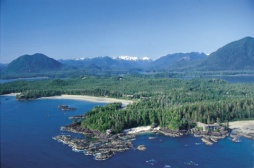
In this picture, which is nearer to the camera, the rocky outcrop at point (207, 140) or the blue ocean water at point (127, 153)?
the blue ocean water at point (127, 153)

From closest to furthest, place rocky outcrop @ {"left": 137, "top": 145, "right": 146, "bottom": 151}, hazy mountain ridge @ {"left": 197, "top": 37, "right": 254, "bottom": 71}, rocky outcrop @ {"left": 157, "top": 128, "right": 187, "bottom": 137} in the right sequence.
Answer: rocky outcrop @ {"left": 137, "top": 145, "right": 146, "bottom": 151} → rocky outcrop @ {"left": 157, "top": 128, "right": 187, "bottom": 137} → hazy mountain ridge @ {"left": 197, "top": 37, "right": 254, "bottom": 71}

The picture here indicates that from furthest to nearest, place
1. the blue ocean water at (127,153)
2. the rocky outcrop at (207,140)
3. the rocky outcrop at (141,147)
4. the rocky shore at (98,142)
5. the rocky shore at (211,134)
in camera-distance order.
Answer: the rocky shore at (211,134) → the rocky outcrop at (207,140) → the rocky outcrop at (141,147) → the rocky shore at (98,142) → the blue ocean water at (127,153)

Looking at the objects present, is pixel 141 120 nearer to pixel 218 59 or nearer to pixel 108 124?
pixel 108 124

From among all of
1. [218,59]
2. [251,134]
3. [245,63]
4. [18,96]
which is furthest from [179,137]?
[218,59]

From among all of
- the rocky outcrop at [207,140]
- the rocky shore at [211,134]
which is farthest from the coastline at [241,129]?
the rocky outcrop at [207,140]

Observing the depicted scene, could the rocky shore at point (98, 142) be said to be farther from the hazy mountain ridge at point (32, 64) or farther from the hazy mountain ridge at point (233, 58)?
the hazy mountain ridge at point (233, 58)

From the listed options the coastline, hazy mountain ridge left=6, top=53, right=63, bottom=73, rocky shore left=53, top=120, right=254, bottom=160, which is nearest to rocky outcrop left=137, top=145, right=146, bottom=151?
rocky shore left=53, top=120, right=254, bottom=160

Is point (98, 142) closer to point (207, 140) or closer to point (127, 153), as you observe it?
point (127, 153)

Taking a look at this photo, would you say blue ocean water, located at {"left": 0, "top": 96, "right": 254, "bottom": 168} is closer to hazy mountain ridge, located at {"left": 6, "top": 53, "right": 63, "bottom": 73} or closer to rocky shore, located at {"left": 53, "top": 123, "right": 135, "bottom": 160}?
rocky shore, located at {"left": 53, "top": 123, "right": 135, "bottom": 160}
